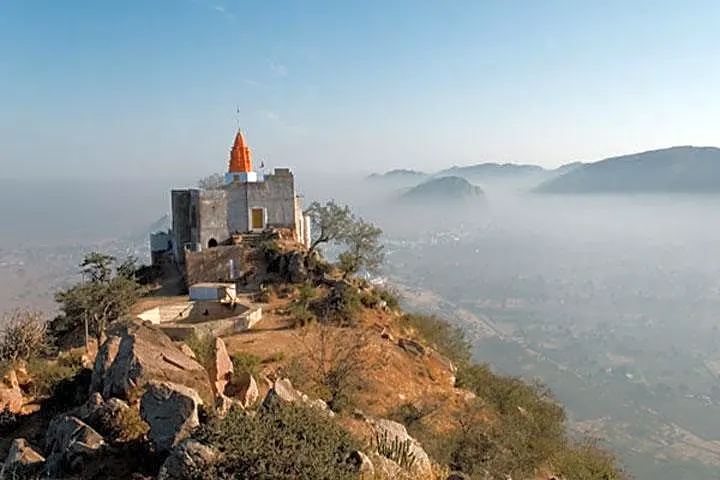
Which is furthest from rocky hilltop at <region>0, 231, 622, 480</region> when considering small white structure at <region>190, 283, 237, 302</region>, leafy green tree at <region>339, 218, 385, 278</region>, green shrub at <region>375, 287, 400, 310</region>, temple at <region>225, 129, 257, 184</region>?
temple at <region>225, 129, 257, 184</region>

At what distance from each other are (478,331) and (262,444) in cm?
11271

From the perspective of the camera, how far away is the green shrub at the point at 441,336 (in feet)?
69.5

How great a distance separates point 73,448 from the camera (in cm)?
667

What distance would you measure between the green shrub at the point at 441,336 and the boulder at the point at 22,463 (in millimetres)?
15244

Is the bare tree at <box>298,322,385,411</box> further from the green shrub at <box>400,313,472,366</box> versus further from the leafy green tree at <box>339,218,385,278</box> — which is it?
the leafy green tree at <box>339,218,385,278</box>

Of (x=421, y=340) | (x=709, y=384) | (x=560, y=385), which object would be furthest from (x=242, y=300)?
(x=709, y=384)

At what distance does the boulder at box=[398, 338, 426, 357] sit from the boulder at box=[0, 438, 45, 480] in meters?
12.2

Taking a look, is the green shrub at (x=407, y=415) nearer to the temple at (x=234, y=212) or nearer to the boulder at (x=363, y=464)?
the boulder at (x=363, y=464)

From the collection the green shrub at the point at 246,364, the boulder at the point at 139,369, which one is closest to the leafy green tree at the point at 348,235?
the green shrub at the point at 246,364

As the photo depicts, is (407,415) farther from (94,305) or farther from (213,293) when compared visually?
(213,293)

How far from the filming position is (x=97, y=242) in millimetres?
149125

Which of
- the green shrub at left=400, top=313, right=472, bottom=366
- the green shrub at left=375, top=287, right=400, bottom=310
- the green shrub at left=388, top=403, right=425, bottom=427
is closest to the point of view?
the green shrub at left=388, top=403, right=425, bottom=427

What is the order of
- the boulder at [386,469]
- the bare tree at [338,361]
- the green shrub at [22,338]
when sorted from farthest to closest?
the green shrub at [22,338]
the bare tree at [338,361]
the boulder at [386,469]

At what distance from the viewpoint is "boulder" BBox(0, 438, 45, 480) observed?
658cm
